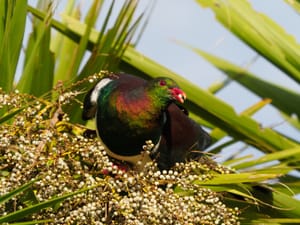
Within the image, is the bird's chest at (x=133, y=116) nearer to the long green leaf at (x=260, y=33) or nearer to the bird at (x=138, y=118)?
the bird at (x=138, y=118)

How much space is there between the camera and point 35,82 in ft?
7.22

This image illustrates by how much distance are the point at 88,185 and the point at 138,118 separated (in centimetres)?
88

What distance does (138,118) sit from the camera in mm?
2203

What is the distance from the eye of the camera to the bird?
2191 mm

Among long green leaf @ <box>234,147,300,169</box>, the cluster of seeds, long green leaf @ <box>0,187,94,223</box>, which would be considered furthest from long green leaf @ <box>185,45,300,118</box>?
long green leaf @ <box>0,187,94,223</box>

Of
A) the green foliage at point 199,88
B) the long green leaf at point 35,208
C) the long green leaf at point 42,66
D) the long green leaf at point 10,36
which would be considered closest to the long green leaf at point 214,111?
the green foliage at point 199,88

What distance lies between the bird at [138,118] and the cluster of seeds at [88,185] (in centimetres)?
72

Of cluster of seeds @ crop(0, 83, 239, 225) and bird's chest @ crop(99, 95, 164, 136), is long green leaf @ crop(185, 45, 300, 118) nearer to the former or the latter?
bird's chest @ crop(99, 95, 164, 136)

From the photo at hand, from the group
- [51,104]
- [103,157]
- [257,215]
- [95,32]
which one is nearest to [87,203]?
[103,157]

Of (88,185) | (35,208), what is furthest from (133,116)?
(35,208)

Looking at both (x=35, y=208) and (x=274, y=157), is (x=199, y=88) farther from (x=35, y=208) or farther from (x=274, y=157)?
(x=35, y=208)

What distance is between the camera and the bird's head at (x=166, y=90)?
2.21 m

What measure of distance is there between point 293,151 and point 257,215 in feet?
0.72

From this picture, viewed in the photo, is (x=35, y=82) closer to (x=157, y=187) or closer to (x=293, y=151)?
(x=293, y=151)
